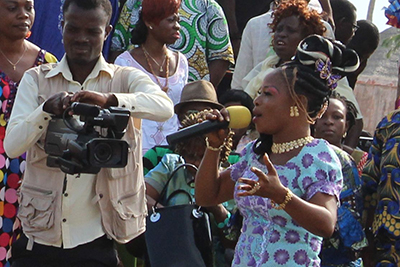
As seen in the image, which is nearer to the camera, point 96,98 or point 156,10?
point 96,98

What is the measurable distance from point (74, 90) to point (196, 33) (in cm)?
294

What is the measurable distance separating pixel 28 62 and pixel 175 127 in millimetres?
1458

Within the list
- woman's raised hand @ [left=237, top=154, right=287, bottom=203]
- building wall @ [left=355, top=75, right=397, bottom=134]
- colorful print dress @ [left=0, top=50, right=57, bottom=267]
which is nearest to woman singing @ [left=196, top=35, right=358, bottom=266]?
woman's raised hand @ [left=237, top=154, right=287, bottom=203]

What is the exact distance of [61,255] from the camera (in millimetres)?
4684

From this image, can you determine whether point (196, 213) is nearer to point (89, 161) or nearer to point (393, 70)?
point (89, 161)

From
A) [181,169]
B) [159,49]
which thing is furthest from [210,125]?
[159,49]

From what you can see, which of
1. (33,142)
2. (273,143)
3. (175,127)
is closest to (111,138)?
(33,142)

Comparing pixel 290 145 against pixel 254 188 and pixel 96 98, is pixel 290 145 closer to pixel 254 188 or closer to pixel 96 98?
pixel 254 188

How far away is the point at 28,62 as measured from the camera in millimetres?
5656

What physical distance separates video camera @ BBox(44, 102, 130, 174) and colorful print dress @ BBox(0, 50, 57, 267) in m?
1.10

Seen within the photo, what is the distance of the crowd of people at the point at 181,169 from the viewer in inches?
→ 169

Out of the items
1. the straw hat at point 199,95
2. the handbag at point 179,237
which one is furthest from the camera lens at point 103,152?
the straw hat at point 199,95

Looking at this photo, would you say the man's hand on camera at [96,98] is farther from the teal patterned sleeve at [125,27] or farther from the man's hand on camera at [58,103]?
the teal patterned sleeve at [125,27]

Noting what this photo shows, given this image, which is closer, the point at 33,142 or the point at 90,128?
the point at 90,128
